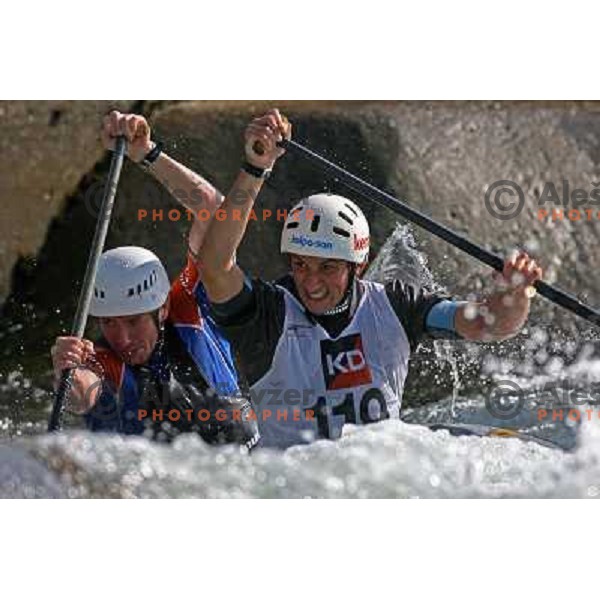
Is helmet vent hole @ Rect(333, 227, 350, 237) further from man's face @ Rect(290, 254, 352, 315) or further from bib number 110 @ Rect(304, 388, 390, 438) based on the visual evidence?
bib number 110 @ Rect(304, 388, 390, 438)

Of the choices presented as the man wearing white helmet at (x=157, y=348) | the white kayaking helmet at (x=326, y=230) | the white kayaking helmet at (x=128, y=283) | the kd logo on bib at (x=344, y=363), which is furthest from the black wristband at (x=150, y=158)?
the kd logo on bib at (x=344, y=363)

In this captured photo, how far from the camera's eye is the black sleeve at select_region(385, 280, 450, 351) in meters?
3.62

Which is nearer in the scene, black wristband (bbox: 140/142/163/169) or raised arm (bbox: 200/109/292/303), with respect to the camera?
raised arm (bbox: 200/109/292/303)

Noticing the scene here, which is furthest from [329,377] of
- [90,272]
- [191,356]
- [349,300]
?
[90,272]

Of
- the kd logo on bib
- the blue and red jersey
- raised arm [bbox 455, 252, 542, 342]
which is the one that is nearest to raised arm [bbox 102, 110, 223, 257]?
the blue and red jersey

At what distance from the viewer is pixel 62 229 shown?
3.66 m

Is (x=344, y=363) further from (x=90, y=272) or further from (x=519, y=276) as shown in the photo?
(x=90, y=272)

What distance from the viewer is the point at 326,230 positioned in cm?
357

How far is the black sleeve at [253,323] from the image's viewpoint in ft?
11.7

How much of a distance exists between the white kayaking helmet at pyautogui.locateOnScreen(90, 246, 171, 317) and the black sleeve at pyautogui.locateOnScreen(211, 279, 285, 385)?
0.13m

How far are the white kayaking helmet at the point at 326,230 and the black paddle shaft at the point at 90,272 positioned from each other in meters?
0.37

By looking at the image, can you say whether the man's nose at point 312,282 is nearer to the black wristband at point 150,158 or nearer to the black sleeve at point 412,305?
the black sleeve at point 412,305

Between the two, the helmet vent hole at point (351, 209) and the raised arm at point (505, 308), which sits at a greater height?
the helmet vent hole at point (351, 209)

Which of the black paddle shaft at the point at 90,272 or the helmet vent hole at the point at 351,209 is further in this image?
the helmet vent hole at the point at 351,209
